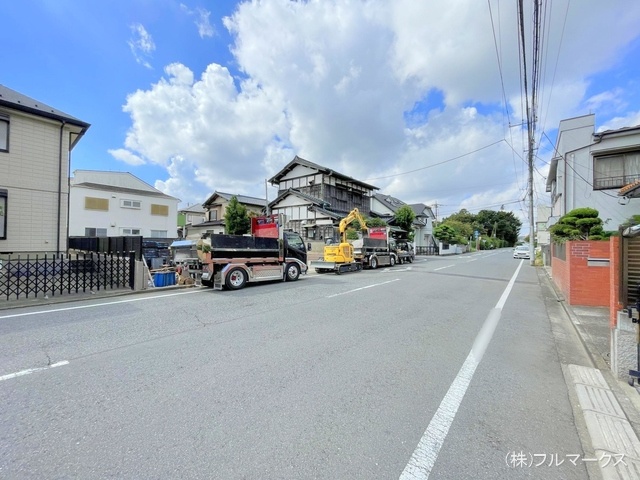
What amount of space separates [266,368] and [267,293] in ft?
20.3

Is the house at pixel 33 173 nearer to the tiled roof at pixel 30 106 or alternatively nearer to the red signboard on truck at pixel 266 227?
the tiled roof at pixel 30 106

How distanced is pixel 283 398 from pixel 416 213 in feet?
152

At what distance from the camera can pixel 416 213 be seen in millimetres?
46781

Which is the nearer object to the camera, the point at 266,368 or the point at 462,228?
the point at 266,368

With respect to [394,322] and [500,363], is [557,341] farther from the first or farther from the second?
[394,322]

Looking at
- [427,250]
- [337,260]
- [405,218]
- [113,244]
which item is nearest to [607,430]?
[337,260]

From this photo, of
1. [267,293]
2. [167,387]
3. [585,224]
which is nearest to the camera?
[167,387]

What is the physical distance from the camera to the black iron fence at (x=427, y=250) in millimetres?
43513

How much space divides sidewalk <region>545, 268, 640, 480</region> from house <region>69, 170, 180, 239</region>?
2846 cm

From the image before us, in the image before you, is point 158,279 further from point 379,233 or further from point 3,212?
point 379,233

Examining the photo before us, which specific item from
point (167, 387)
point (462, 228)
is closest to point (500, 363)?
point (167, 387)

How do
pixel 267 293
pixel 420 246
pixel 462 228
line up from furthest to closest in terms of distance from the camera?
1. pixel 462 228
2. pixel 420 246
3. pixel 267 293

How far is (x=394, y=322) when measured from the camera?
6.47 m

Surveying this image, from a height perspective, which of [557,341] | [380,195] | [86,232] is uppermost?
[380,195]
